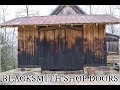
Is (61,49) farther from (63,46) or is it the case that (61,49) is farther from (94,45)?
(94,45)

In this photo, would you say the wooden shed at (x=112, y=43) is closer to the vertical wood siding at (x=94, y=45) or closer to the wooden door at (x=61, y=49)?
the vertical wood siding at (x=94, y=45)

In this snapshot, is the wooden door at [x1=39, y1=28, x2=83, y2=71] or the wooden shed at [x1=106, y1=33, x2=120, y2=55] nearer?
the wooden door at [x1=39, y1=28, x2=83, y2=71]

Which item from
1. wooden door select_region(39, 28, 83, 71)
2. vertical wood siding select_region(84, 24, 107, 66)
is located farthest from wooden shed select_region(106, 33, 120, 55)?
wooden door select_region(39, 28, 83, 71)

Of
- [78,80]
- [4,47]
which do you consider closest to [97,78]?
[78,80]

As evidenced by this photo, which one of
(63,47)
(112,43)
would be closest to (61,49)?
(63,47)

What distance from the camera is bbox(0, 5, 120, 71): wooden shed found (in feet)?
47.0

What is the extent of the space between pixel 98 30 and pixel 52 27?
2.41m

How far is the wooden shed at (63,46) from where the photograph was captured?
47.0 feet

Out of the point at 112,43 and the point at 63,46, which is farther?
the point at 112,43

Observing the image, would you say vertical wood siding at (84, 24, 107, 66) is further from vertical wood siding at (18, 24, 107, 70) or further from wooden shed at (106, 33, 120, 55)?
wooden shed at (106, 33, 120, 55)

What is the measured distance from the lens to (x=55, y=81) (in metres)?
12.2

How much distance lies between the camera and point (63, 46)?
14.4m
